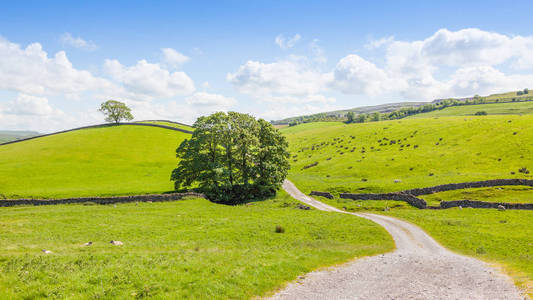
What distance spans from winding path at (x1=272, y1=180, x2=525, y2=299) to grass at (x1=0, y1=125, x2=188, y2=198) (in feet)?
158

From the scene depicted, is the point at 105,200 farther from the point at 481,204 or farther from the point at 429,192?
the point at 481,204

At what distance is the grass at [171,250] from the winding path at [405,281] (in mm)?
1557

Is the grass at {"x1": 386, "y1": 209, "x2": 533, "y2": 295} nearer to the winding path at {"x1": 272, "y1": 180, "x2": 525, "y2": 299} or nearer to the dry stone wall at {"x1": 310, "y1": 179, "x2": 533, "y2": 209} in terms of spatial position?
the winding path at {"x1": 272, "y1": 180, "x2": 525, "y2": 299}

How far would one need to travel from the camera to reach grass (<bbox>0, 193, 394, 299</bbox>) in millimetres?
12705

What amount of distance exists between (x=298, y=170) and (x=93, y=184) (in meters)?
61.4

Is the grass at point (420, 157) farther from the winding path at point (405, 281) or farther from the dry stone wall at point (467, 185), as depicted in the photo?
the winding path at point (405, 281)

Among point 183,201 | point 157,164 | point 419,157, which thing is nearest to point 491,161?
point 419,157

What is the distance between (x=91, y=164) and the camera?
77.6 meters

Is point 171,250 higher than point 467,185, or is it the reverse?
point 467,185

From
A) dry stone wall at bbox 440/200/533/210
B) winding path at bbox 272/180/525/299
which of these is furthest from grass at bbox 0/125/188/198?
dry stone wall at bbox 440/200/533/210

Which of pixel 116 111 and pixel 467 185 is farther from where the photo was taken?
pixel 116 111

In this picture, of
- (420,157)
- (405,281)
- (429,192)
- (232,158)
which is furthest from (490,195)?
(232,158)

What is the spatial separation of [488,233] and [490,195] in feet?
74.4

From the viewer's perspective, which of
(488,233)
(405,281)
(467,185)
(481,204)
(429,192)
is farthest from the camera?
(429,192)
